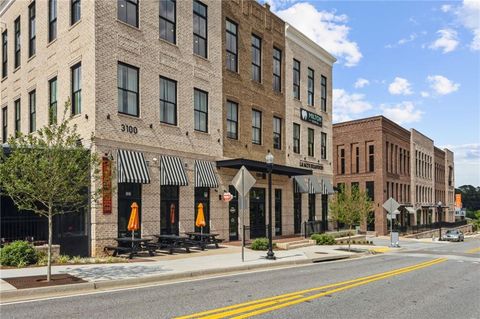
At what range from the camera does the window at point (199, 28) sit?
969 inches

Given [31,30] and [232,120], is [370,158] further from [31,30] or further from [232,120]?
[31,30]

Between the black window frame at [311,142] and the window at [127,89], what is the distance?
17.9m

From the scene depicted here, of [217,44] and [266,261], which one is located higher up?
[217,44]

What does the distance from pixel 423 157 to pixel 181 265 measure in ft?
196

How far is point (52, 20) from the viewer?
22297 mm

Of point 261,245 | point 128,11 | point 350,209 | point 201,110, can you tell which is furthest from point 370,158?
point 128,11

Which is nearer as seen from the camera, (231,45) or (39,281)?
(39,281)

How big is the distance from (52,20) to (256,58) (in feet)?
42.4

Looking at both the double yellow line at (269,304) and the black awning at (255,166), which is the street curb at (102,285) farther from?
the black awning at (255,166)

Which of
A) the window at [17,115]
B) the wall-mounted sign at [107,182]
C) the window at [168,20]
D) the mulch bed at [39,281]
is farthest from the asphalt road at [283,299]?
the window at [17,115]

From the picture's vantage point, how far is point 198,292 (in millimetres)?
11266

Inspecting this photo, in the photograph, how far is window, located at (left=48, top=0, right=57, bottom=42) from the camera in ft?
72.3

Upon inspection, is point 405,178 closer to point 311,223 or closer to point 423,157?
point 423,157

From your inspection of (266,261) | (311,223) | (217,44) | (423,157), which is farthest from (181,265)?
(423,157)
